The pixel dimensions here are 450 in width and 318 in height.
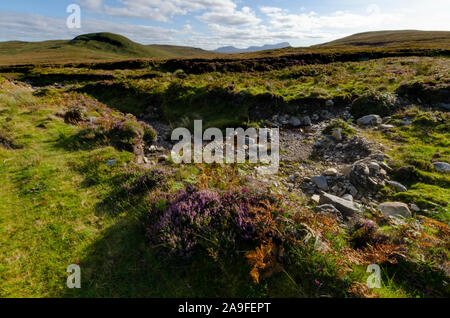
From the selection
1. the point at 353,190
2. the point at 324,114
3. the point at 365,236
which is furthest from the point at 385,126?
the point at 365,236

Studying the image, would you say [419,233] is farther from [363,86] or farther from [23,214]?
[363,86]

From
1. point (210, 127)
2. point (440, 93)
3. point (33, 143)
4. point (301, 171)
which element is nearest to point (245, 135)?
point (210, 127)

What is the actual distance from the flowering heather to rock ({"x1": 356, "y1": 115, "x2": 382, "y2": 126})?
33.3 ft

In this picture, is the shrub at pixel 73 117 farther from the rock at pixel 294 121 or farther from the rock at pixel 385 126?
the rock at pixel 385 126

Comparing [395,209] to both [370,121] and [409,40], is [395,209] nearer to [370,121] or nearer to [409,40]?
[370,121]

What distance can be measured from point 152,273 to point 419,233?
18.2 ft

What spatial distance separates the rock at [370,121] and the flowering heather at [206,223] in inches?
399

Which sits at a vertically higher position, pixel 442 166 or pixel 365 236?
pixel 442 166

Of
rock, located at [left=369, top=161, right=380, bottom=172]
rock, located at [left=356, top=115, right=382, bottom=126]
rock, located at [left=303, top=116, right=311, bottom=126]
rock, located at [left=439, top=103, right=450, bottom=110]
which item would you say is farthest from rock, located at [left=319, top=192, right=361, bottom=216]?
rock, located at [left=439, top=103, right=450, bottom=110]

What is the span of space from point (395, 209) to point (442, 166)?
11.4 ft

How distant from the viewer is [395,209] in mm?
5574

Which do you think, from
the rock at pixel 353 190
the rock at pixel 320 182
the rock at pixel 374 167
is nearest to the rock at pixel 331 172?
the rock at pixel 320 182

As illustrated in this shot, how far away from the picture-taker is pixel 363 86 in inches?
626
